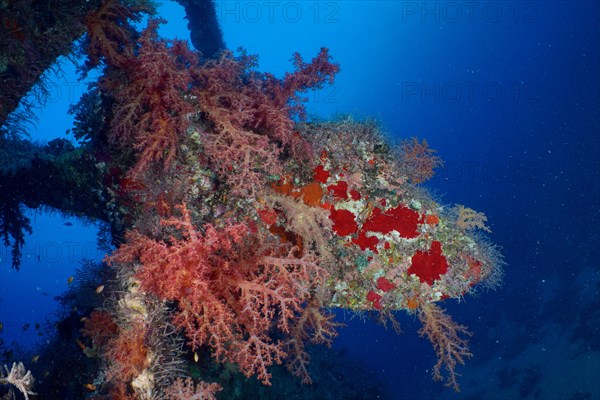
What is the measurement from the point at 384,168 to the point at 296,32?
14049 centimetres

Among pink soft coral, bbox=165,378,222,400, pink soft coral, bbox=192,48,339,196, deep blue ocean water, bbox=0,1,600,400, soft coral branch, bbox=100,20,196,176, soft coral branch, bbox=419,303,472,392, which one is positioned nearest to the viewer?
pink soft coral, bbox=165,378,222,400

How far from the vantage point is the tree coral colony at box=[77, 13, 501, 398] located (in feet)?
13.1

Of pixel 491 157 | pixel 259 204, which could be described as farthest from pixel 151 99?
pixel 491 157

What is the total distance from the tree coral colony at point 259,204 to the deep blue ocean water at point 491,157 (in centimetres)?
81

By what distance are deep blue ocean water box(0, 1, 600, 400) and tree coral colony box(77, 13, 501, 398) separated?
2.65 feet

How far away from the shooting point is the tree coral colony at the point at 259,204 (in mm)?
3986

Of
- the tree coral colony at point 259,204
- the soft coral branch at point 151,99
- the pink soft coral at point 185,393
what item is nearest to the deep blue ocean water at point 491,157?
the tree coral colony at point 259,204

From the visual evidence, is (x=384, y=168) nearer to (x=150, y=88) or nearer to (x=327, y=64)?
(x=327, y=64)

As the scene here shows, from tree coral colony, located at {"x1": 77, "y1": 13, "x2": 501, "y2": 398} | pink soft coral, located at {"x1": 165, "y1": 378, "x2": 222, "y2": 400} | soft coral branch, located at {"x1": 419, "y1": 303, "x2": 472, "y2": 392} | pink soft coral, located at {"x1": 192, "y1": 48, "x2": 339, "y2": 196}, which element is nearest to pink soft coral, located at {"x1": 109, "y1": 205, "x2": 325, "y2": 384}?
tree coral colony, located at {"x1": 77, "y1": 13, "x2": 501, "y2": 398}

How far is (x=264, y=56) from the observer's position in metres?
128

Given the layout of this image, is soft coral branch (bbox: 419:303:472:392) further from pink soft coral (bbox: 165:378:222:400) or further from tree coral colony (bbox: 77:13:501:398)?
pink soft coral (bbox: 165:378:222:400)

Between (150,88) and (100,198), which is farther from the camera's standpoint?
(100,198)

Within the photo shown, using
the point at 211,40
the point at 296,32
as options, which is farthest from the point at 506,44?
the point at 211,40

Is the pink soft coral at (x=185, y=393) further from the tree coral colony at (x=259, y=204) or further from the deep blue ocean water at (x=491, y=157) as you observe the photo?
the deep blue ocean water at (x=491, y=157)
